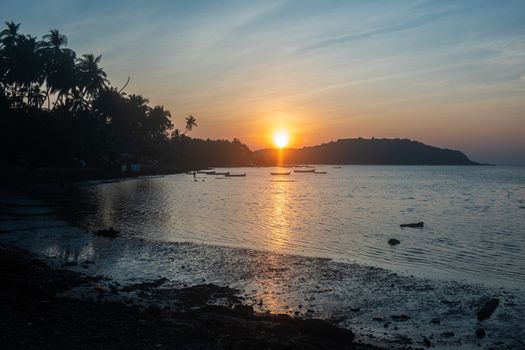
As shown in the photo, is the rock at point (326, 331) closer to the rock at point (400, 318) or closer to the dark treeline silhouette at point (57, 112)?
the rock at point (400, 318)

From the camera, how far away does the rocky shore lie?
8703 millimetres

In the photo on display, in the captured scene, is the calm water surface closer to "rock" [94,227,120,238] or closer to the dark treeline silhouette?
"rock" [94,227,120,238]

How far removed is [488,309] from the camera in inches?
525

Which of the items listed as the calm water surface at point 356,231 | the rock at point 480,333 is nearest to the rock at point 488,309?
the rock at point 480,333

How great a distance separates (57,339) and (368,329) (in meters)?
7.25

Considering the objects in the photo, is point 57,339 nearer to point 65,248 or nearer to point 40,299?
point 40,299

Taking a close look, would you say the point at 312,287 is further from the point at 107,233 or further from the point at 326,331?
the point at 107,233

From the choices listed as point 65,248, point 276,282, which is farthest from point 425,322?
point 65,248

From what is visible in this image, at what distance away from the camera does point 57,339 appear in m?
8.51

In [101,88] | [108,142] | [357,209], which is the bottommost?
[357,209]

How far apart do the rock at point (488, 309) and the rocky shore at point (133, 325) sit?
4.51m

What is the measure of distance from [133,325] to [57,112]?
247 ft

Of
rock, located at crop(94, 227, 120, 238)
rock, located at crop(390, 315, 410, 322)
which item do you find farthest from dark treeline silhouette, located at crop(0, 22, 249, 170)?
rock, located at crop(390, 315, 410, 322)

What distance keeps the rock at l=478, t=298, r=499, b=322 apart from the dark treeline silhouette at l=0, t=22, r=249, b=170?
62967 millimetres
